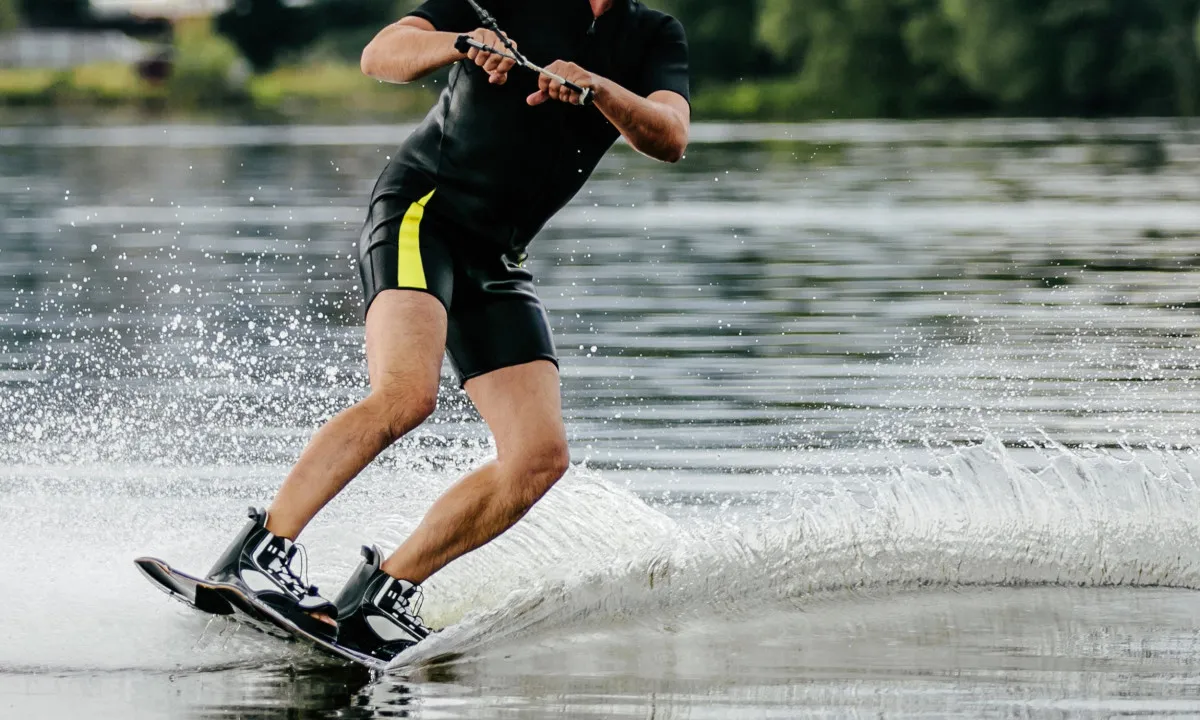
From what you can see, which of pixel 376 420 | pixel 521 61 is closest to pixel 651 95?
pixel 521 61

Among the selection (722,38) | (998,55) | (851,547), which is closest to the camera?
(851,547)

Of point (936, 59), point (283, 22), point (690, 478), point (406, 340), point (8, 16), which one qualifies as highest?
point (406, 340)

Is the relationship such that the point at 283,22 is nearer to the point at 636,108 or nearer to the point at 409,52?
the point at 409,52

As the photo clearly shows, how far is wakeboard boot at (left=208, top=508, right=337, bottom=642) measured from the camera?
16.9 feet

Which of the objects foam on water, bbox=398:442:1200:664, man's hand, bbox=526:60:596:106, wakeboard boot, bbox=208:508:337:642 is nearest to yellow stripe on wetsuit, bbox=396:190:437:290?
man's hand, bbox=526:60:596:106

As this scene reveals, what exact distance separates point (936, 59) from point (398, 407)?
58.0 m

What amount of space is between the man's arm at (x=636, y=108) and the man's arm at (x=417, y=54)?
0.40ft

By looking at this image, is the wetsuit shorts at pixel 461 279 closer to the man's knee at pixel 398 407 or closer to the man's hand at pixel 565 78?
the man's knee at pixel 398 407

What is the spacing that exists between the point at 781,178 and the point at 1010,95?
99.9 ft

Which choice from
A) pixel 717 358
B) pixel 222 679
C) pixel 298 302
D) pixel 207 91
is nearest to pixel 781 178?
pixel 298 302

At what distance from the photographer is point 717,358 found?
11680 millimetres

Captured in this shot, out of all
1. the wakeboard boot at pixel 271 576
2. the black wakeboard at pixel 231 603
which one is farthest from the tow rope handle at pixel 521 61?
the black wakeboard at pixel 231 603

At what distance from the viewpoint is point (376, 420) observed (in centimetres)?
522

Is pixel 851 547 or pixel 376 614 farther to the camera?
pixel 851 547
